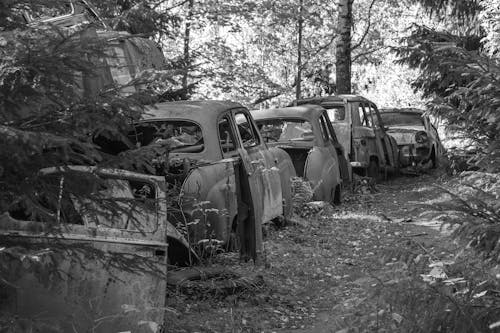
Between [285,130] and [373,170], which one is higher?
[285,130]

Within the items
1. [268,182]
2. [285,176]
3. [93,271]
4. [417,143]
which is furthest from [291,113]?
[93,271]

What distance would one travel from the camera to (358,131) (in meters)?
16.7

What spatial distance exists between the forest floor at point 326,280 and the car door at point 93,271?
0.37 meters

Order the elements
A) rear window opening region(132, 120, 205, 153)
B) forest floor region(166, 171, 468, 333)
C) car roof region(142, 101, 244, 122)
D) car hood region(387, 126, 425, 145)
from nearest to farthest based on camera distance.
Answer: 1. forest floor region(166, 171, 468, 333)
2. rear window opening region(132, 120, 205, 153)
3. car roof region(142, 101, 244, 122)
4. car hood region(387, 126, 425, 145)

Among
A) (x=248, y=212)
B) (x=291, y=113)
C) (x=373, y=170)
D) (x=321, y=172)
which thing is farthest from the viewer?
(x=373, y=170)

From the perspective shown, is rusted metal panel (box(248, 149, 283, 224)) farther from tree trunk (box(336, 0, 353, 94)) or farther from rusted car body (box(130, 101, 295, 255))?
tree trunk (box(336, 0, 353, 94))

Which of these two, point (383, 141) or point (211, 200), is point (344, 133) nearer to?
point (383, 141)

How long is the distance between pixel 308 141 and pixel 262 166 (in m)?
3.97

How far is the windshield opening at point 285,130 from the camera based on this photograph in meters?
13.7

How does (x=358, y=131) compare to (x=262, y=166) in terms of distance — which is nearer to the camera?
(x=262, y=166)

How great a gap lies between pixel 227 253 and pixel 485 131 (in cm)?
407

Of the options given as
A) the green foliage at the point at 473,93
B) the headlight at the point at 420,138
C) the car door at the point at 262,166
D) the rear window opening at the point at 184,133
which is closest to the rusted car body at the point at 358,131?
the headlight at the point at 420,138

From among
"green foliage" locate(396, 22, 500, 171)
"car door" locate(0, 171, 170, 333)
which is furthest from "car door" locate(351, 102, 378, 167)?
"car door" locate(0, 171, 170, 333)

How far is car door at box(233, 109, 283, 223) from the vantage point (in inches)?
380
